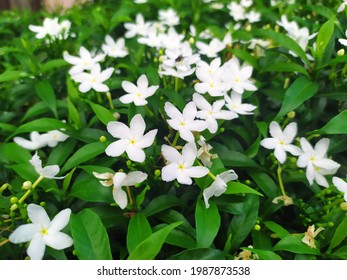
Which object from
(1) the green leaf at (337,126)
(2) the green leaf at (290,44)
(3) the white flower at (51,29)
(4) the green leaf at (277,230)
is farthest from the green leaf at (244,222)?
(3) the white flower at (51,29)

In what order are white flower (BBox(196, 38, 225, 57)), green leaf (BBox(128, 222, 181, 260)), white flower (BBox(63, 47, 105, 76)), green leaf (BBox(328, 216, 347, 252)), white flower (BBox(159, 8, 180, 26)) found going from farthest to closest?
white flower (BBox(159, 8, 180, 26))
white flower (BBox(196, 38, 225, 57))
white flower (BBox(63, 47, 105, 76))
green leaf (BBox(328, 216, 347, 252))
green leaf (BBox(128, 222, 181, 260))

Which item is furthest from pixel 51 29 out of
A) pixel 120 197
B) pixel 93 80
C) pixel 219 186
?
pixel 219 186

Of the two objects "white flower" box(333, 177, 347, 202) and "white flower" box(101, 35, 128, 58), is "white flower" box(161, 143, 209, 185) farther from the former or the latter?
"white flower" box(101, 35, 128, 58)

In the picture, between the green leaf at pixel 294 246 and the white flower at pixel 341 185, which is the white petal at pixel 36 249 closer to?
the green leaf at pixel 294 246

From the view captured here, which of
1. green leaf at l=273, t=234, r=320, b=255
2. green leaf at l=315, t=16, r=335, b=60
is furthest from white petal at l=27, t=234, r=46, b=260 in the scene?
green leaf at l=315, t=16, r=335, b=60

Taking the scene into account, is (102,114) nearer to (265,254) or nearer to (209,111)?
(209,111)
